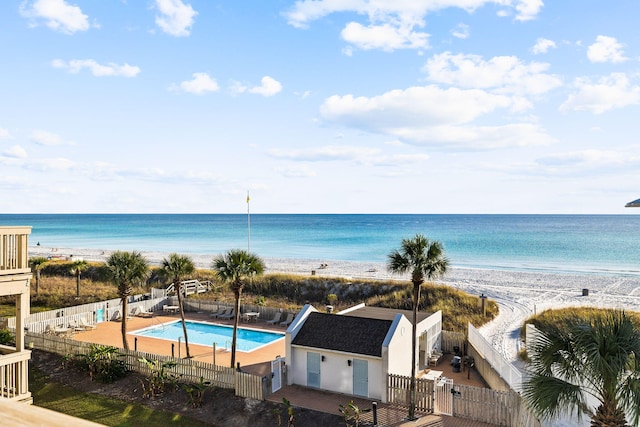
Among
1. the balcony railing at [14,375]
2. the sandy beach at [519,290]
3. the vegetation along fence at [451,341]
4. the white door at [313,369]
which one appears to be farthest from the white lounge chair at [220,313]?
the balcony railing at [14,375]

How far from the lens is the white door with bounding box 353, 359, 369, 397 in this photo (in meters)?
16.7

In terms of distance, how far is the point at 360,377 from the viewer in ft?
55.2

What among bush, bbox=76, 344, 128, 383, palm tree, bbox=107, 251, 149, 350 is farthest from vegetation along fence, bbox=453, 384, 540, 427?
palm tree, bbox=107, 251, 149, 350

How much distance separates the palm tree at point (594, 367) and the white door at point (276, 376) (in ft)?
33.5

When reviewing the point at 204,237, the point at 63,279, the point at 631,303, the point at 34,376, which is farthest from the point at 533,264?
the point at 204,237

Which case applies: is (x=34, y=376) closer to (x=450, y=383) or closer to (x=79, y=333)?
(x=79, y=333)

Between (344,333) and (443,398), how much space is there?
411 cm

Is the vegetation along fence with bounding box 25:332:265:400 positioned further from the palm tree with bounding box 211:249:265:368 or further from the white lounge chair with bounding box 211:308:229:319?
the white lounge chair with bounding box 211:308:229:319

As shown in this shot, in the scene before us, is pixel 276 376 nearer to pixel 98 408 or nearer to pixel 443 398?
pixel 443 398

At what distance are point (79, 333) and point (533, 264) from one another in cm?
6203

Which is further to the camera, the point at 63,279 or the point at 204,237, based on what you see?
the point at 204,237

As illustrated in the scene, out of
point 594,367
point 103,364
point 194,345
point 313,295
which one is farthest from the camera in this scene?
point 313,295

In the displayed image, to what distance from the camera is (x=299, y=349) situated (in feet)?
58.6

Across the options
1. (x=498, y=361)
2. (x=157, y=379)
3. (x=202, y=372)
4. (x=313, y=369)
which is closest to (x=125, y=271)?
(x=157, y=379)
